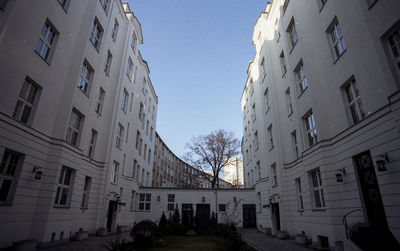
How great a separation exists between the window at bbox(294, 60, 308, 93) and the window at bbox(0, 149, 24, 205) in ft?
49.1

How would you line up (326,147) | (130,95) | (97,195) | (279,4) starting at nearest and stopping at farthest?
1. (326,147)
2. (97,195)
3. (279,4)
4. (130,95)

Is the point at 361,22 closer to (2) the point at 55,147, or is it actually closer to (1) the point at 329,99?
(1) the point at 329,99

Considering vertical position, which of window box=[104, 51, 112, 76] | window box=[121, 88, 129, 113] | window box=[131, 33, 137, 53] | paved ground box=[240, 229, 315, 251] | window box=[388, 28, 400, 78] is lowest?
paved ground box=[240, 229, 315, 251]

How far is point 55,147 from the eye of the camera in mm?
11320

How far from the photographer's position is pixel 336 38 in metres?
11.4

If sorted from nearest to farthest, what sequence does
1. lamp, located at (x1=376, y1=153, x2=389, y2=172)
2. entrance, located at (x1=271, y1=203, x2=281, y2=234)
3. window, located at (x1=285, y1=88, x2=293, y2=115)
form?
lamp, located at (x1=376, y1=153, x2=389, y2=172) < window, located at (x1=285, y1=88, x2=293, y2=115) < entrance, located at (x1=271, y1=203, x2=281, y2=234)

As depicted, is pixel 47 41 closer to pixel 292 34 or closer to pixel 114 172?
pixel 114 172

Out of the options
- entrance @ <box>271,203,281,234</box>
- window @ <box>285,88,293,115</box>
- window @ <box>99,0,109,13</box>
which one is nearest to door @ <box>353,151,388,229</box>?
window @ <box>285,88,293,115</box>

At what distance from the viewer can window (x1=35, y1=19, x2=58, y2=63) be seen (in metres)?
10.8

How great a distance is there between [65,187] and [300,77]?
50.7ft

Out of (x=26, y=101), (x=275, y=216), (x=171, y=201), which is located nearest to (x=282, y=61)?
(x=275, y=216)

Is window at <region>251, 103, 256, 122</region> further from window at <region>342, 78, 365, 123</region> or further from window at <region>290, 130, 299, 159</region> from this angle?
window at <region>342, 78, 365, 123</region>

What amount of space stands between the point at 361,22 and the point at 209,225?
18548mm

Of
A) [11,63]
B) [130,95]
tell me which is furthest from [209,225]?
[11,63]
